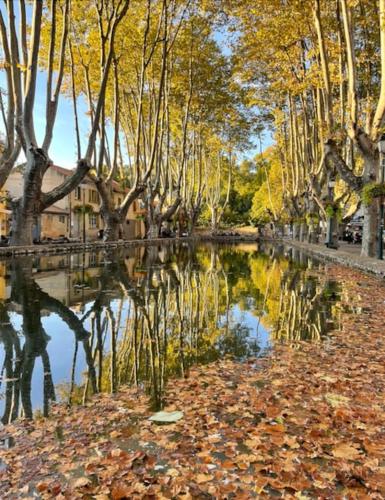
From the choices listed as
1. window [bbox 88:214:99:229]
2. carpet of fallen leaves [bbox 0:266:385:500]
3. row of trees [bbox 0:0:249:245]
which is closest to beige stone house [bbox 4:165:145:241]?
window [bbox 88:214:99:229]

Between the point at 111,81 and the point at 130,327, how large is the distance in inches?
1064

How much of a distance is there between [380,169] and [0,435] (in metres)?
18.3

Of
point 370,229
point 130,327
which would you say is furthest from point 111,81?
point 130,327

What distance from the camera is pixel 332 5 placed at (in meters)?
20.9

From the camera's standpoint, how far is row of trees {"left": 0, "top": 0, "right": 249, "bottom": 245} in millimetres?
19250

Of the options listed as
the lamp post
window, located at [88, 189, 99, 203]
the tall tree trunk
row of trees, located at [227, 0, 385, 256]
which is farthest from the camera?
window, located at [88, 189, 99, 203]

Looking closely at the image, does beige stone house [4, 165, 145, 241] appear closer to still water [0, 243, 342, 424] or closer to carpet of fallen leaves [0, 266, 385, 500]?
still water [0, 243, 342, 424]

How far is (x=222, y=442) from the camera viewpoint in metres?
3.56

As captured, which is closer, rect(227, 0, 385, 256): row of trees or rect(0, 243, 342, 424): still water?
rect(0, 243, 342, 424): still water

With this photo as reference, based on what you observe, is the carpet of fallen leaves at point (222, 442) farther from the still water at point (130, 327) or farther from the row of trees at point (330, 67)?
the row of trees at point (330, 67)

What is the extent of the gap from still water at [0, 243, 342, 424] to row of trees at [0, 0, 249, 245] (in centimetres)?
804

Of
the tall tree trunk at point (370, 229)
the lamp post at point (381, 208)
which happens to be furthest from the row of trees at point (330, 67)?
the lamp post at point (381, 208)

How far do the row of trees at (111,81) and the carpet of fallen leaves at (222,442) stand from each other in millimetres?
14309

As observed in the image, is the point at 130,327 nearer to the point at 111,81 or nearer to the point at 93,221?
the point at 111,81
